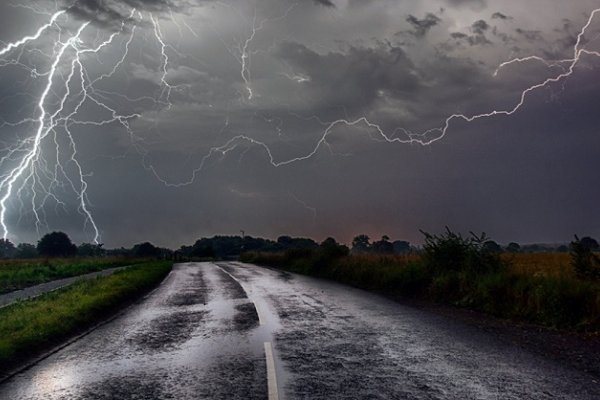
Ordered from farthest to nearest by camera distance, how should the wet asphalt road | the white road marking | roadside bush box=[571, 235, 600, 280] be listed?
1. roadside bush box=[571, 235, 600, 280]
2. the wet asphalt road
3. the white road marking

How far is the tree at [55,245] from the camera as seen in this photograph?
104625 mm

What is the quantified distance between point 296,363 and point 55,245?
364ft

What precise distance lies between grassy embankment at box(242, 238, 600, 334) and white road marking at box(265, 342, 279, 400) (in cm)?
616

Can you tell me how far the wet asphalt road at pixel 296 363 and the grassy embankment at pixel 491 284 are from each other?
202 centimetres

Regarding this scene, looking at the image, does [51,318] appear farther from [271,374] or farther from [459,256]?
[459,256]

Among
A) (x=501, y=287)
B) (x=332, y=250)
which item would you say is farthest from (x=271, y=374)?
(x=332, y=250)

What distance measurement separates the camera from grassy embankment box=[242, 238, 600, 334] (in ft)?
34.8

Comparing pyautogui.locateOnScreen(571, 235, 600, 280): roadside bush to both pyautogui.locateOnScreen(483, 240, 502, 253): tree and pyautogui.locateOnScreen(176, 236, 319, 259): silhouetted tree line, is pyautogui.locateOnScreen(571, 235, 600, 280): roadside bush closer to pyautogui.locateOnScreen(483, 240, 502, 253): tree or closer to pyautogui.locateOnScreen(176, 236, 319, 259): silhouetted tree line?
pyautogui.locateOnScreen(483, 240, 502, 253): tree

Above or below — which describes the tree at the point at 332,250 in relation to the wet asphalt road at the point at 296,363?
above

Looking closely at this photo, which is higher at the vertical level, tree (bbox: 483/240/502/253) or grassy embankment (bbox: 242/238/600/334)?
tree (bbox: 483/240/502/253)

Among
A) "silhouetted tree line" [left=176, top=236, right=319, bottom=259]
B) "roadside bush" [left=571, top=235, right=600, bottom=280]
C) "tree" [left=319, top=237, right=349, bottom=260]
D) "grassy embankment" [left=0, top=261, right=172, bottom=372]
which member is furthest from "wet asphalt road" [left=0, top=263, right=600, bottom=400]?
"silhouetted tree line" [left=176, top=236, right=319, bottom=259]

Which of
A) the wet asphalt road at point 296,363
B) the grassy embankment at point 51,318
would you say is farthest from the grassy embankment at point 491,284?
the grassy embankment at point 51,318

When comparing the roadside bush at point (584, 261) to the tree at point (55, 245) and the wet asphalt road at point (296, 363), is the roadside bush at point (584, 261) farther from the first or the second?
the tree at point (55, 245)

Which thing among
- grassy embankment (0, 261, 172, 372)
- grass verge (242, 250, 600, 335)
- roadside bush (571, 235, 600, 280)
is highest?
roadside bush (571, 235, 600, 280)
